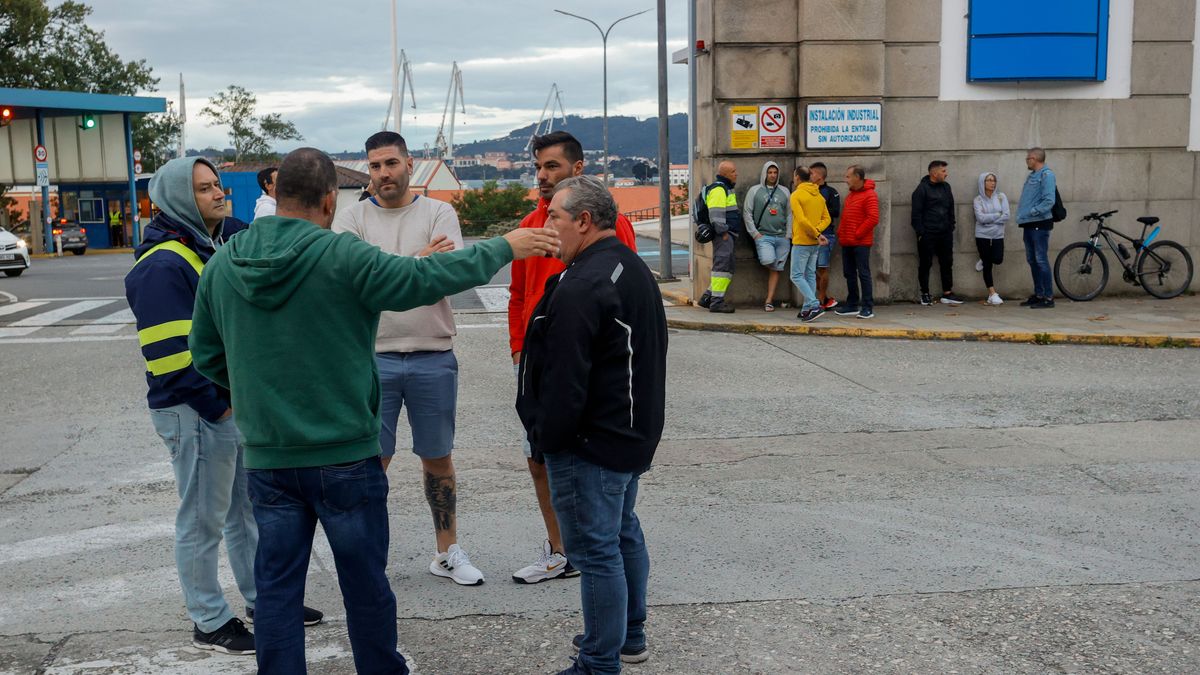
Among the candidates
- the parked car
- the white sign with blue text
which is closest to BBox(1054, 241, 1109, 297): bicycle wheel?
the white sign with blue text

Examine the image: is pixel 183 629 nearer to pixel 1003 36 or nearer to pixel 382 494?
pixel 382 494

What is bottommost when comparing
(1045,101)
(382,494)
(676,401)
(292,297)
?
(676,401)

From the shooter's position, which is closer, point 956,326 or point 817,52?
point 956,326

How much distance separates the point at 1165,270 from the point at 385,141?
13451mm

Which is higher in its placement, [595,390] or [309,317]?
[309,317]

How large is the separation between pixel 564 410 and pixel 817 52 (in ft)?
39.7

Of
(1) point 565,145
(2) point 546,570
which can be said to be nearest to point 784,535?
(2) point 546,570

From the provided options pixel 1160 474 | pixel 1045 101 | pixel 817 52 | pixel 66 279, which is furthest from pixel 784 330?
pixel 66 279

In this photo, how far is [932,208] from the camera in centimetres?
1505

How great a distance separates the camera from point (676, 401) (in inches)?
386

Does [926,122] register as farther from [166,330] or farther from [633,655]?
[166,330]

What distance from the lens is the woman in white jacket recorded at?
15.2m

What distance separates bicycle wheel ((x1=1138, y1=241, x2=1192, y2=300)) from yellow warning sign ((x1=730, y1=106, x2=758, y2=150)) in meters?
5.49

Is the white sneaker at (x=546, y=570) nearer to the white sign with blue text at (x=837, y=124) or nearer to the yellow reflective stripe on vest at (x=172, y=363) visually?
the yellow reflective stripe on vest at (x=172, y=363)
